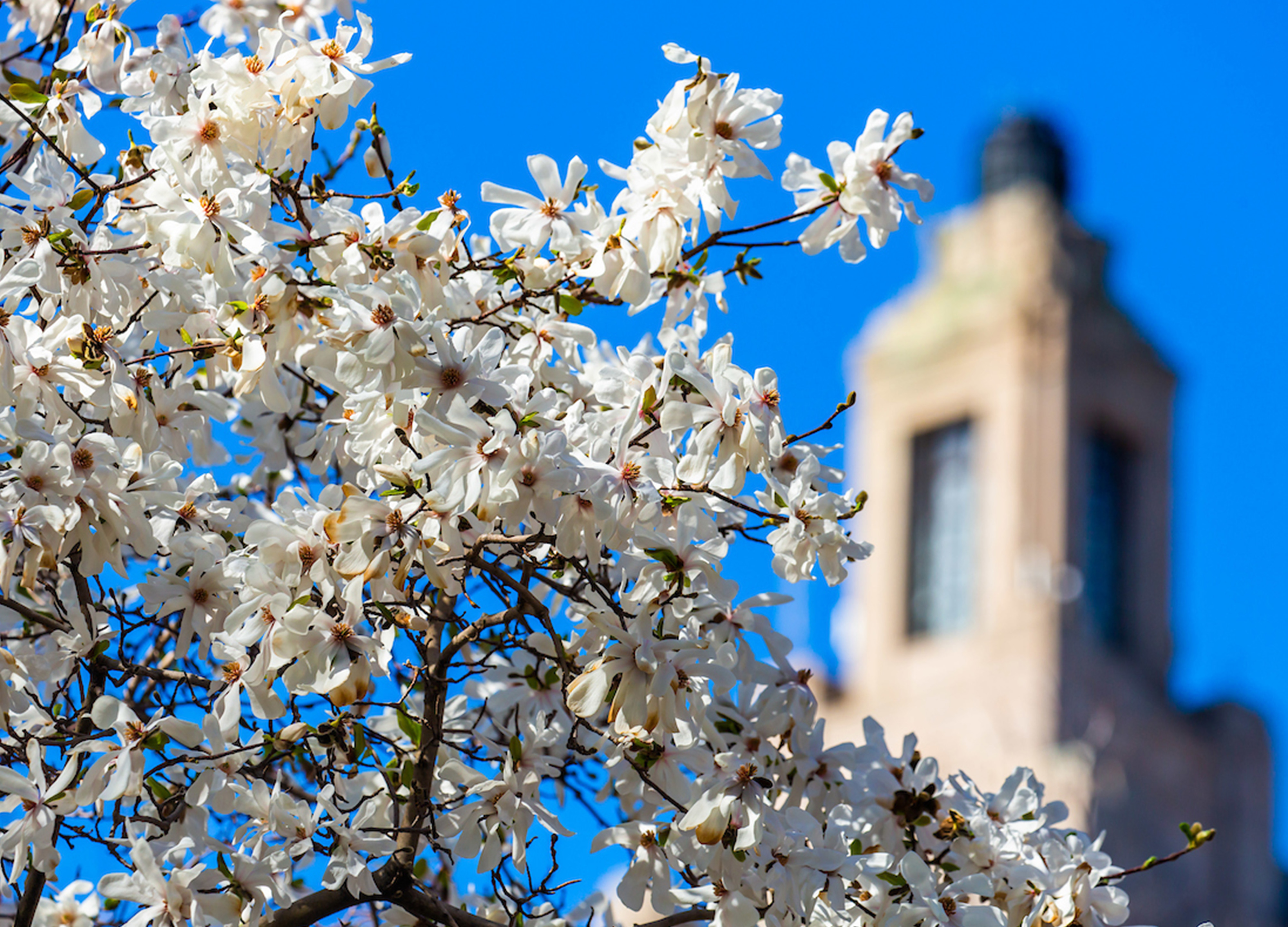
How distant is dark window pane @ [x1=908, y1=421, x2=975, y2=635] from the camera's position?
4466 cm

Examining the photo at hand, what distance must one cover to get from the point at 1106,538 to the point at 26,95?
144ft

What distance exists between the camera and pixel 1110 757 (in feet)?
127

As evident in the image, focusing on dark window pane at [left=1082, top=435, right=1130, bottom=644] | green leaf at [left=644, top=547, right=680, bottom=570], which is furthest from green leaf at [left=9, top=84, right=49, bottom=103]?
dark window pane at [left=1082, top=435, right=1130, bottom=644]

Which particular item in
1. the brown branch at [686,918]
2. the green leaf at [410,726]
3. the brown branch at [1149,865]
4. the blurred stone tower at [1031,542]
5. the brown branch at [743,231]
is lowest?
the brown branch at [686,918]

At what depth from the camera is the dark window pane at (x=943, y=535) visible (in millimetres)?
44656

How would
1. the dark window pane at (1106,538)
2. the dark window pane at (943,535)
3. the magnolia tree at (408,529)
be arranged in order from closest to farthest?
the magnolia tree at (408,529)
the dark window pane at (1106,538)
the dark window pane at (943,535)

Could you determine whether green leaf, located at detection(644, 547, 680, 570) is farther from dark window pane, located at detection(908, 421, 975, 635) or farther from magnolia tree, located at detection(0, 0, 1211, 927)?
dark window pane, located at detection(908, 421, 975, 635)

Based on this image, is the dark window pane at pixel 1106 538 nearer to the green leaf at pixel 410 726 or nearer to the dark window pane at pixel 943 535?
the dark window pane at pixel 943 535

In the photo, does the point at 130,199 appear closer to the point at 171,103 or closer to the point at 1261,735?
the point at 171,103

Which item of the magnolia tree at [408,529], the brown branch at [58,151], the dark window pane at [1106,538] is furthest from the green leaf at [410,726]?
the dark window pane at [1106,538]

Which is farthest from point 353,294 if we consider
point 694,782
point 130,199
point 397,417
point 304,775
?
point 304,775

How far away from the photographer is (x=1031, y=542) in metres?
42.5

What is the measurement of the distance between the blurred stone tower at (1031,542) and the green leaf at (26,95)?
35.3 meters

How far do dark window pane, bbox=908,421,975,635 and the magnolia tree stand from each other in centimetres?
4104
